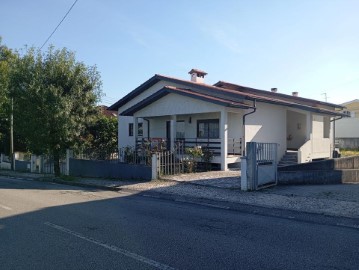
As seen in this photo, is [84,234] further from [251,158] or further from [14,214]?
[251,158]

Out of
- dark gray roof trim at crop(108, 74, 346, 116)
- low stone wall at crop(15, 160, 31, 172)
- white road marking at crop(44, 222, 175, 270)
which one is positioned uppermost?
dark gray roof trim at crop(108, 74, 346, 116)

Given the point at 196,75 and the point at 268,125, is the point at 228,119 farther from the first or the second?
the point at 196,75

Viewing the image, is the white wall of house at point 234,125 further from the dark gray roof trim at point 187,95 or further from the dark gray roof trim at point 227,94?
the dark gray roof trim at point 187,95

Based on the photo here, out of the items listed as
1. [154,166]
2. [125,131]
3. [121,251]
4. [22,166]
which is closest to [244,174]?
[154,166]

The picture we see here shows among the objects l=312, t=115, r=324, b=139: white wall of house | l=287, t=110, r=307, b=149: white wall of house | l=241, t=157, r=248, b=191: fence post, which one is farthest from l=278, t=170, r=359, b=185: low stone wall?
l=312, t=115, r=324, b=139: white wall of house

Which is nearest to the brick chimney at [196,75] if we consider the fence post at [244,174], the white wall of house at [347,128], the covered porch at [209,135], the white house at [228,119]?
the white house at [228,119]

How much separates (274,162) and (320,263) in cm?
881

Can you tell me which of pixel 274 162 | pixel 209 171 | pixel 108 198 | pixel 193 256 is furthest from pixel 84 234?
pixel 209 171

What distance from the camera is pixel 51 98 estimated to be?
1780cm

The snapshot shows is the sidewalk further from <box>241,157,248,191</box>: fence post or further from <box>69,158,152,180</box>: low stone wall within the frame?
<box>69,158,152,180</box>: low stone wall

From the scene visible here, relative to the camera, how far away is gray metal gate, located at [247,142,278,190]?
12.4m

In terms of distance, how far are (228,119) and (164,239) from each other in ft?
48.8

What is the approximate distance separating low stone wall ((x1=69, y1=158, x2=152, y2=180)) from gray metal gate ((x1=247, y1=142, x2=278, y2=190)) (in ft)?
17.6

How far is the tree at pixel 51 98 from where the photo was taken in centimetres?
1780
